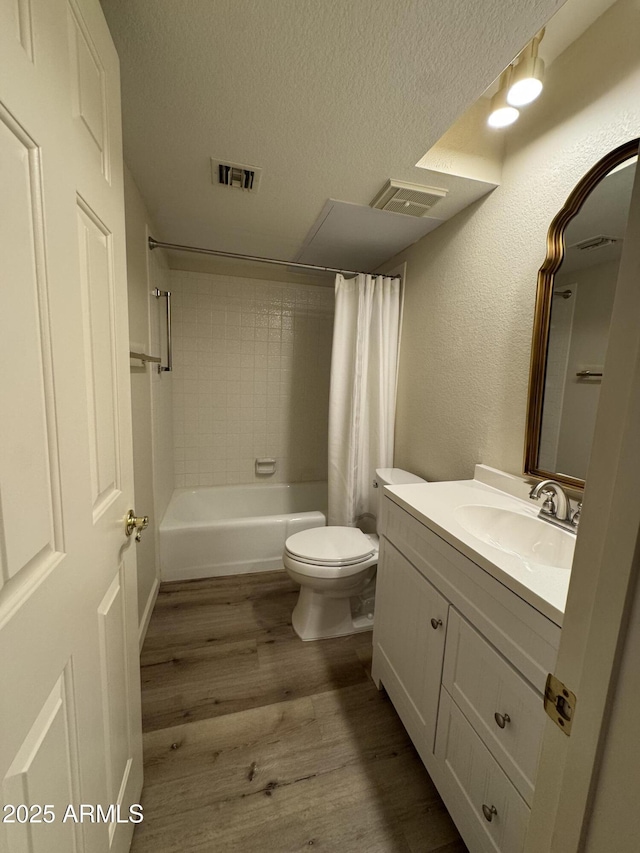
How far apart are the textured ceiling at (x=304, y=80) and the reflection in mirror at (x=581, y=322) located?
1.74 ft

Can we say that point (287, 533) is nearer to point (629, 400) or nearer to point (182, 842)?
point (182, 842)

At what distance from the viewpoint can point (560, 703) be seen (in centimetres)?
41

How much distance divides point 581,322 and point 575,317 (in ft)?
0.09

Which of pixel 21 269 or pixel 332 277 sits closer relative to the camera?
pixel 21 269

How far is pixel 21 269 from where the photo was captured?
44 centimetres

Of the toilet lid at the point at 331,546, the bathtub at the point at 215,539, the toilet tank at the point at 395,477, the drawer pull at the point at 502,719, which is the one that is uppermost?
the toilet tank at the point at 395,477

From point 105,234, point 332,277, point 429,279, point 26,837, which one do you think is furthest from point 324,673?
point 332,277

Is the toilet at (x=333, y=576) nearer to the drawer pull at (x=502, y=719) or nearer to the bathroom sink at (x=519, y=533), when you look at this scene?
the bathroom sink at (x=519, y=533)

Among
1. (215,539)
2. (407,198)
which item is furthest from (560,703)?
(215,539)

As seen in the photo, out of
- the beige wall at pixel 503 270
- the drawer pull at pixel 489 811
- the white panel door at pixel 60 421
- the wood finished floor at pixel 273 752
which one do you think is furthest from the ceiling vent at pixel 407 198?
the wood finished floor at pixel 273 752

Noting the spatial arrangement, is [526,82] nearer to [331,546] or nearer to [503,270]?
[503,270]

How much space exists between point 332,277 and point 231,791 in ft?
9.98

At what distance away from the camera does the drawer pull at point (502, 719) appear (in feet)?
2.57

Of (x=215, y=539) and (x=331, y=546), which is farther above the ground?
(x=331, y=546)
